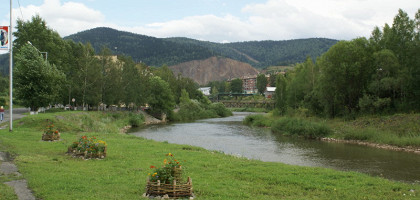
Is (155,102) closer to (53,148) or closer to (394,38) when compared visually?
(394,38)

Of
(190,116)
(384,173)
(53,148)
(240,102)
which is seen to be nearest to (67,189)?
(53,148)

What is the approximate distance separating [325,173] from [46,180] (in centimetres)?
1207

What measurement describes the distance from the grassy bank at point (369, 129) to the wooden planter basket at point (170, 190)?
33.6 metres

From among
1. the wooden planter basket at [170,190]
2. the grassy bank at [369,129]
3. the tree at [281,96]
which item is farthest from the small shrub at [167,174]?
the tree at [281,96]

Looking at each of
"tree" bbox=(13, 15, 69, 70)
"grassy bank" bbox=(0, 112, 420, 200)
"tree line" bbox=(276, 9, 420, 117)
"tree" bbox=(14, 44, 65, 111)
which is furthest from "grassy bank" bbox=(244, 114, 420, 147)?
→ "tree" bbox=(13, 15, 69, 70)

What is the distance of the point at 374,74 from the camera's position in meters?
54.2

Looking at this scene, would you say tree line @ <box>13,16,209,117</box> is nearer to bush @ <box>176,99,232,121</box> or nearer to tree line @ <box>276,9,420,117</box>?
bush @ <box>176,99,232,121</box>

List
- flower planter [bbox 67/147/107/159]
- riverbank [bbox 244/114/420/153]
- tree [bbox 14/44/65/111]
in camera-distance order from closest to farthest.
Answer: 1. flower planter [bbox 67/147/107/159]
2. riverbank [bbox 244/114/420/153]
3. tree [bbox 14/44/65/111]

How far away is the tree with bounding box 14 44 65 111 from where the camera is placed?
1581 inches

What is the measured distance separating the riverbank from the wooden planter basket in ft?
106

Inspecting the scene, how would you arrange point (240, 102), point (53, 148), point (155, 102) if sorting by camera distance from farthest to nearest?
1. point (240, 102)
2. point (155, 102)
3. point (53, 148)

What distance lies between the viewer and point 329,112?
62.1 metres

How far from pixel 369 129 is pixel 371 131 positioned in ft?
3.17

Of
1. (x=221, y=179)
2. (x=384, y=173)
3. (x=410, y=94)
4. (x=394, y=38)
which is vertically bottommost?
(x=384, y=173)
